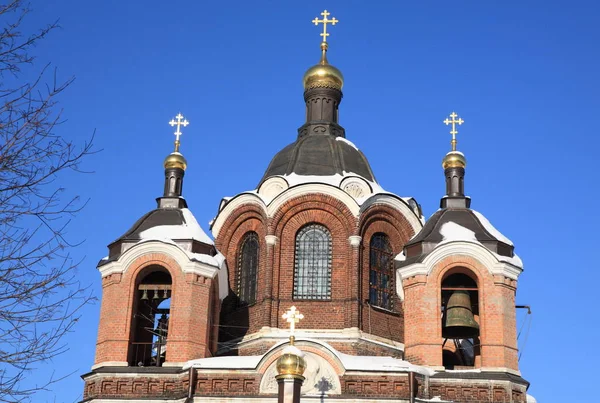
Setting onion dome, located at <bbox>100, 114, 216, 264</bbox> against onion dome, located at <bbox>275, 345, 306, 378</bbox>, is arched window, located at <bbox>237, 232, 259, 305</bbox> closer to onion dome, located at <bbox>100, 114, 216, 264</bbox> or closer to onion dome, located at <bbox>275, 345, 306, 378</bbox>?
onion dome, located at <bbox>100, 114, 216, 264</bbox>

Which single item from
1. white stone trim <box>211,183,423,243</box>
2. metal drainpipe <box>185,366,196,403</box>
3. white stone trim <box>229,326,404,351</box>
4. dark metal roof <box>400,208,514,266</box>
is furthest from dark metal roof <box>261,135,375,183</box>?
metal drainpipe <box>185,366,196,403</box>

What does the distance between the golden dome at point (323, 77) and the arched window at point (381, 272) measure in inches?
→ 217

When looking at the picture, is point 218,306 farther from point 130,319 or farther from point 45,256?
point 45,256

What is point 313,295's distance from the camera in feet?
78.5

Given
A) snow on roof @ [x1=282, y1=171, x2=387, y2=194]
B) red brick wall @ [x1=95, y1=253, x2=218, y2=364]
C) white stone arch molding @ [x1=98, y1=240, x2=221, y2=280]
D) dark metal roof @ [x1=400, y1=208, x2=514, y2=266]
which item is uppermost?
snow on roof @ [x1=282, y1=171, x2=387, y2=194]

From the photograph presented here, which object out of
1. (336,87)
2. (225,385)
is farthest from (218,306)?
(336,87)

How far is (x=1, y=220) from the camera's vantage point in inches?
391

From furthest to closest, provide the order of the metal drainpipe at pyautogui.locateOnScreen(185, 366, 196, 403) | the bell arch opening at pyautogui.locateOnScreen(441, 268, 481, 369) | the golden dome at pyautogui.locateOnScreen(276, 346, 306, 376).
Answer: the bell arch opening at pyautogui.locateOnScreen(441, 268, 481, 369), the metal drainpipe at pyautogui.locateOnScreen(185, 366, 196, 403), the golden dome at pyautogui.locateOnScreen(276, 346, 306, 376)

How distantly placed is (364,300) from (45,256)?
14412 mm

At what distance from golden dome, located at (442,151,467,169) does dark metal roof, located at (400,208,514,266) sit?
1.34 m

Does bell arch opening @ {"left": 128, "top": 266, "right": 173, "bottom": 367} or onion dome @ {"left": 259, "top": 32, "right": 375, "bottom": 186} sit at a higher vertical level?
onion dome @ {"left": 259, "top": 32, "right": 375, "bottom": 186}

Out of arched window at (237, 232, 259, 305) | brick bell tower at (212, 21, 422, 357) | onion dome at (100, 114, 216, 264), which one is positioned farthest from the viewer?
arched window at (237, 232, 259, 305)

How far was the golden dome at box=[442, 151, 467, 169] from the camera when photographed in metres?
24.0

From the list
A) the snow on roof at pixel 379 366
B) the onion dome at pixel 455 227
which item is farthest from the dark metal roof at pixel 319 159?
the snow on roof at pixel 379 366
